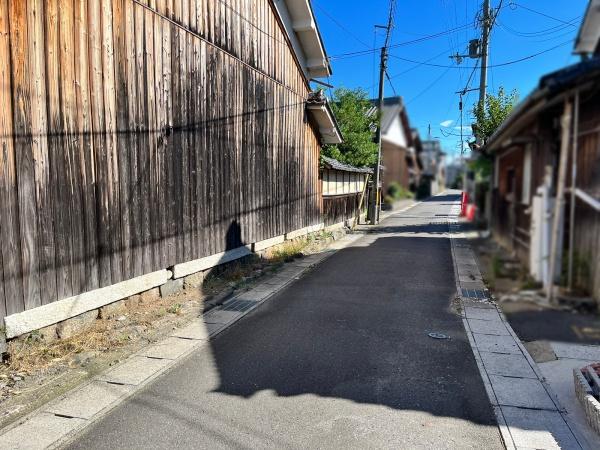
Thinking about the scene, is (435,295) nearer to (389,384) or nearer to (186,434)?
(389,384)

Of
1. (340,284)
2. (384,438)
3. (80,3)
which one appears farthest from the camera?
(340,284)

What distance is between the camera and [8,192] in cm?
477

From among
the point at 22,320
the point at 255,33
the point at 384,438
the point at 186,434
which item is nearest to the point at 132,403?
the point at 186,434

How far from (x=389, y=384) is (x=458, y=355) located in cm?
136

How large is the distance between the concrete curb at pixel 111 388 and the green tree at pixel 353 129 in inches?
381

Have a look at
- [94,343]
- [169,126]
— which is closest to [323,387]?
[94,343]

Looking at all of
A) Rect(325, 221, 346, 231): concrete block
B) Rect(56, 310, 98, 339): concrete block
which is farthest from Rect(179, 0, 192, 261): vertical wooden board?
Rect(325, 221, 346, 231): concrete block

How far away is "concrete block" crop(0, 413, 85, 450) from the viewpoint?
3.60m

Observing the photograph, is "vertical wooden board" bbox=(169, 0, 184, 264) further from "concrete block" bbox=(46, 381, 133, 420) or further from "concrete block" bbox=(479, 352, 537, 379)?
"concrete block" bbox=(479, 352, 537, 379)

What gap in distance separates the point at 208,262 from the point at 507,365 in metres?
5.80

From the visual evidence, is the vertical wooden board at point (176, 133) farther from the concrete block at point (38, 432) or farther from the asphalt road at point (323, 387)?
the concrete block at point (38, 432)

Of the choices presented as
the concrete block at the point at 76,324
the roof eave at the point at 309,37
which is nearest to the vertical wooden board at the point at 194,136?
the concrete block at the point at 76,324

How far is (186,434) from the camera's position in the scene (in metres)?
3.88

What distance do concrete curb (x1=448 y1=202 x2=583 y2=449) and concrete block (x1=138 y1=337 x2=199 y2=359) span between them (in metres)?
3.76
